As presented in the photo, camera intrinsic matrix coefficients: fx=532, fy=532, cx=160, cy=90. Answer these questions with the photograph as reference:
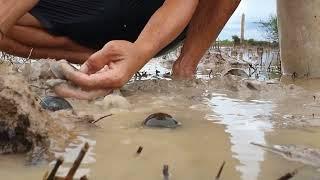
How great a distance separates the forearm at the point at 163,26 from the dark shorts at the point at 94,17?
1.57ft

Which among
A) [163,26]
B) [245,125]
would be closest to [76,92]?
[163,26]

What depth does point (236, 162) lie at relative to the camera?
1.44 m

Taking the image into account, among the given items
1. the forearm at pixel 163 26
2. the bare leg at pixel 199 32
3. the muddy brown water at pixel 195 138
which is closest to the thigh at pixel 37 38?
the bare leg at pixel 199 32

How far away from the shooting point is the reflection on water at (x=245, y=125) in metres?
1.44

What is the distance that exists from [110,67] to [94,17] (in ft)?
2.92

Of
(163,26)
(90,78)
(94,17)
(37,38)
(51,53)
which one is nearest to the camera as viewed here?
(90,78)

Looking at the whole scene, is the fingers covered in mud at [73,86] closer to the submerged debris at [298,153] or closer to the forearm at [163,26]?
the forearm at [163,26]

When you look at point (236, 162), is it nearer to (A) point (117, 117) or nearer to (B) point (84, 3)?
(A) point (117, 117)

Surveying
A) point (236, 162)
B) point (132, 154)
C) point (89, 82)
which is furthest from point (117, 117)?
point (236, 162)

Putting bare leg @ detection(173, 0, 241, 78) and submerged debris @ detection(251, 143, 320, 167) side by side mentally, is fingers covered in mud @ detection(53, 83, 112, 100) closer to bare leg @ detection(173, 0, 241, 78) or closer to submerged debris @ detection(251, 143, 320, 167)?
submerged debris @ detection(251, 143, 320, 167)

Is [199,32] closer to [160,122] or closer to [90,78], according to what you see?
[90,78]

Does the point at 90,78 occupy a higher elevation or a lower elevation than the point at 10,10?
lower

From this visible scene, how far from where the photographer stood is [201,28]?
146 inches

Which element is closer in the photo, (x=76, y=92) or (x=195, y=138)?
(x=195, y=138)
